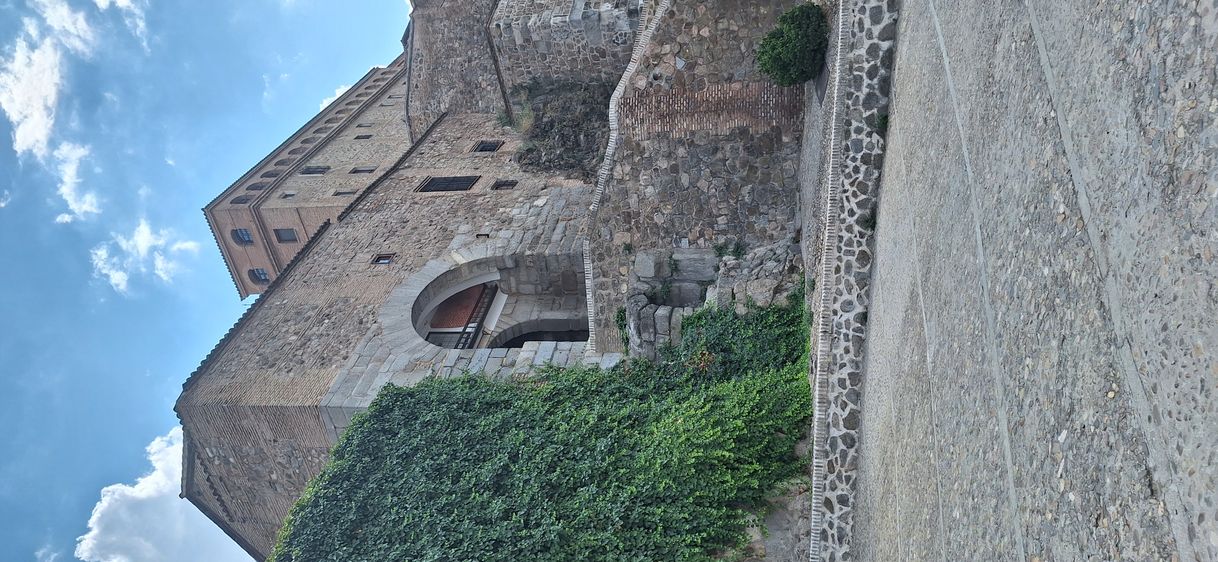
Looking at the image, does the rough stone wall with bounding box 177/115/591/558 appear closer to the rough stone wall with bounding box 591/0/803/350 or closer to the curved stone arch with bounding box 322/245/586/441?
the curved stone arch with bounding box 322/245/586/441

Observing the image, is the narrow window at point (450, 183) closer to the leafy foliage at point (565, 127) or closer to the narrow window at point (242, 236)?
the leafy foliage at point (565, 127)

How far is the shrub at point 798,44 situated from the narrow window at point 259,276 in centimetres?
1651

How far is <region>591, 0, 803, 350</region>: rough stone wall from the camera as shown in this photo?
395 inches

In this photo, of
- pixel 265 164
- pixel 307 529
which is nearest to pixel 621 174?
pixel 307 529

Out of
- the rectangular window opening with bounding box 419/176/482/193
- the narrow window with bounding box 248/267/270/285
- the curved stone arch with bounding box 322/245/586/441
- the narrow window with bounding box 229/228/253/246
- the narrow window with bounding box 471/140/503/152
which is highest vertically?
the narrow window with bounding box 471/140/503/152

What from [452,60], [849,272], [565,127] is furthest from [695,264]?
[452,60]

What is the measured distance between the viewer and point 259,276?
72.4 feet

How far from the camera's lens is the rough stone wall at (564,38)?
1467cm

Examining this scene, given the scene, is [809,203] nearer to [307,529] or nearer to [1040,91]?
[1040,91]

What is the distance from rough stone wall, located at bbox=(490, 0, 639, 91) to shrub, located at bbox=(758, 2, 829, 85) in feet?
19.2

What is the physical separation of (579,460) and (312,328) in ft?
18.9

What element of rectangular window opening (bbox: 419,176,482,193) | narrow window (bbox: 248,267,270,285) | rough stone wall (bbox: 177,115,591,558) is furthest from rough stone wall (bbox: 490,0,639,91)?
narrow window (bbox: 248,267,270,285)

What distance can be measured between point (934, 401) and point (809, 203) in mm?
4218

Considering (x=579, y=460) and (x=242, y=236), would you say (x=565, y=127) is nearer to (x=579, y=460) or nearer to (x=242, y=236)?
(x=579, y=460)
